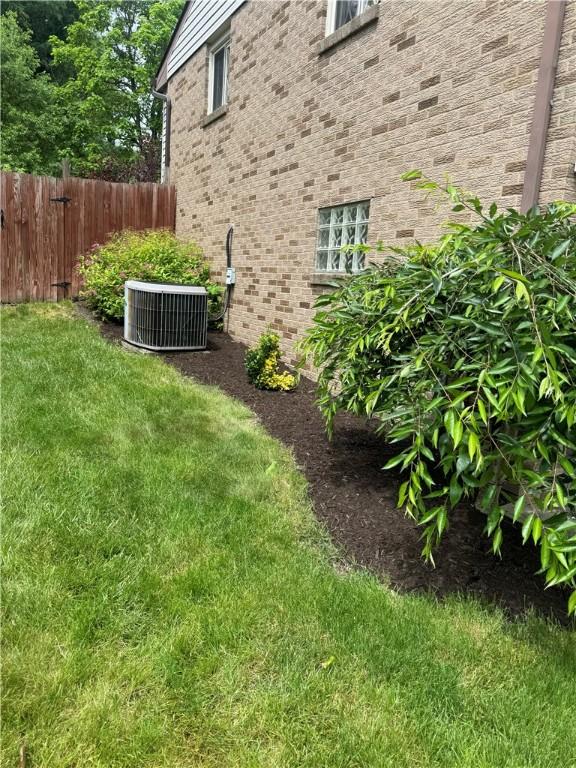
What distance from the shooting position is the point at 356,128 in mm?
5012

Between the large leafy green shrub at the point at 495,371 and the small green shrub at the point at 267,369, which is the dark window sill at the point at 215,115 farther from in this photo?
the large leafy green shrub at the point at 495,371

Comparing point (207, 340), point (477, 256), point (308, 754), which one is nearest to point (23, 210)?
point (207, 340)

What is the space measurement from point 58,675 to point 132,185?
945 cm

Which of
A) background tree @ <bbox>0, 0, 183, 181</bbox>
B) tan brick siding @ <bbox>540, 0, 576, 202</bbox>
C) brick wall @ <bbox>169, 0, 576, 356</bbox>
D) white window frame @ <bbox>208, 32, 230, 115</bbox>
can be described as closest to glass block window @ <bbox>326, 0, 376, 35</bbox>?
brick wall @ <bbox>169, 0, 576, 356</bbox>

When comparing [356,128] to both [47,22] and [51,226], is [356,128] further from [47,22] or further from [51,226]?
[47,22]

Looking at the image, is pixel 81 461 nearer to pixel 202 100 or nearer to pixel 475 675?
pixel 475 675

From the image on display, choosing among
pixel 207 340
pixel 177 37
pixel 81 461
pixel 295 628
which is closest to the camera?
pixel 295 628

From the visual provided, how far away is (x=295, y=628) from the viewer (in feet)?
7.01

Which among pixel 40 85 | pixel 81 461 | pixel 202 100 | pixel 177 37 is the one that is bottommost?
pixel 81 461

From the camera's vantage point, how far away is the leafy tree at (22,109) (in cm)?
1955

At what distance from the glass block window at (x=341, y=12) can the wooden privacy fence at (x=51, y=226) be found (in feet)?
17.6

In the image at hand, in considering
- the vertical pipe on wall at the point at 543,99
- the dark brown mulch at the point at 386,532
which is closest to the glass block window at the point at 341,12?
the vertical pipe on wall at the point at 543,99

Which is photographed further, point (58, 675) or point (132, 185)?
point (132, 185)

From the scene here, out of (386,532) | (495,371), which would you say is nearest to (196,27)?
(386,532)
